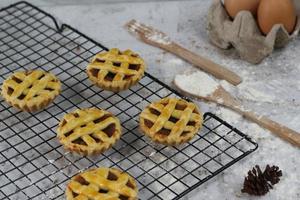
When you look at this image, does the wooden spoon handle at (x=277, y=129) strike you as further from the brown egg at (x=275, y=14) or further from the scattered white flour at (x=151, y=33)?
the scattered white flour at (x=151, y=33)

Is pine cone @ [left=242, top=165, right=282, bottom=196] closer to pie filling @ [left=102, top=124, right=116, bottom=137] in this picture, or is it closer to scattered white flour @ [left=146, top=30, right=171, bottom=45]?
pie filling @ [left=102, top=124, right=116, bottom=137]

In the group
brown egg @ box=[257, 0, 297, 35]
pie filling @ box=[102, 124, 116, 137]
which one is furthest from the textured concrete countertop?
pie filling @ box=[102, 124, 116, 137]

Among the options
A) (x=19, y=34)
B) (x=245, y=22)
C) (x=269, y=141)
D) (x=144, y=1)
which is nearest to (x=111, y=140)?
(x=269, y=141)

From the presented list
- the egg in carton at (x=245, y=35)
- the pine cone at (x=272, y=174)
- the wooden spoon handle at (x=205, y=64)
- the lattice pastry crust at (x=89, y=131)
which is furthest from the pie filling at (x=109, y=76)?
the pine cone at (x=272, y=174)

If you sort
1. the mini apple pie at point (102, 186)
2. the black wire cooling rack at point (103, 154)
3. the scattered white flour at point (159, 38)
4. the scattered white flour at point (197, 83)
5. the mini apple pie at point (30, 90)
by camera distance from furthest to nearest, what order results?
1. the scattered white flour at point (159, 38)
2. the scattered white flour at point (197, 83)
3. the mini apple pie at point (30, 90)
4. the black wire cooling rack at point (103, 154)
5. the mini apple pie at point (102, 186)

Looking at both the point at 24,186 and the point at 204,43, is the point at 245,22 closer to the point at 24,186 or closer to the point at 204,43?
the point at 204,43
